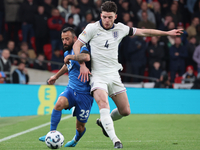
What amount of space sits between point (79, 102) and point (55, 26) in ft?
31.5

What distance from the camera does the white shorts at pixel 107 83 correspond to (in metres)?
5.48

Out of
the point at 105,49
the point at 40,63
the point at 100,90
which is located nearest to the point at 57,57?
the point at 40,63

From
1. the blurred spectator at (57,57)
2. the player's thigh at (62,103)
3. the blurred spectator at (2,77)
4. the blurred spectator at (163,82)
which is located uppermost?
the player's thigh at (62,103)

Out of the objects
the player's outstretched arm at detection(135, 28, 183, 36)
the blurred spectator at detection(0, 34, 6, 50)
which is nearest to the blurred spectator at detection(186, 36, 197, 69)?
the blurred spectator at detection(0, 34, 6, 50)

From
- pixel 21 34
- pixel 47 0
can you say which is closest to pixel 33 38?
pixel 21 34

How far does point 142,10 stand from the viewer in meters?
15.6

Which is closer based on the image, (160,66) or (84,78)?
(84,78)

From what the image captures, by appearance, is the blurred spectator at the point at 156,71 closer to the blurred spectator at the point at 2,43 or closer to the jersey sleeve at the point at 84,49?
the blurred spectator at the point at 2,43

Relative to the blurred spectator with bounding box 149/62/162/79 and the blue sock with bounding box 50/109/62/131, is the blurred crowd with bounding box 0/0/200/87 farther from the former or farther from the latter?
the blue sock with bounding box 50/109/62/131

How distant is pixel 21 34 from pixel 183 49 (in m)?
6.62

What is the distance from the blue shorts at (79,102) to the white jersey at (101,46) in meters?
0.42

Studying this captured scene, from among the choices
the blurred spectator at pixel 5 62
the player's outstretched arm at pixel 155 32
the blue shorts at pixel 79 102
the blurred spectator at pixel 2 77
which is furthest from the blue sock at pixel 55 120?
the blurred spectator at pixel 5 62

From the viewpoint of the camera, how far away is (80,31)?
14125 mm

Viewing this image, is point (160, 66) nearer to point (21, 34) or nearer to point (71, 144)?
point (21, 34)
